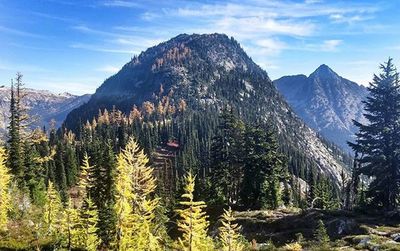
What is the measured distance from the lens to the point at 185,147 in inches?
7726

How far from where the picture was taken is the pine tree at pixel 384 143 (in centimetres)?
4775

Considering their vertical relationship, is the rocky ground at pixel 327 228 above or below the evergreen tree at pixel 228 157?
below

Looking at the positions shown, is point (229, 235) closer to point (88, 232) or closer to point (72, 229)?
point (88, 232)

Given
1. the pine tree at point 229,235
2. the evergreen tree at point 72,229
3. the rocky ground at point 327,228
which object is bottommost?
the rocky ground at point 327,228

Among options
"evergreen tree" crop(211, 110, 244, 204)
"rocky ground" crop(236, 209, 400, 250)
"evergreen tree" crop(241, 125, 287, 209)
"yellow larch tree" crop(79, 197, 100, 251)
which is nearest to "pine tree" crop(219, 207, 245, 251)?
"yellow larch tree" crop(79, 197, 100, 251)

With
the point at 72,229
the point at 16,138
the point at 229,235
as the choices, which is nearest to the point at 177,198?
the point at 16,138

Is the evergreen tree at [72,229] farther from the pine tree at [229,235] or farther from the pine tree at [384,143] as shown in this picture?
the pine tree at [384,143]

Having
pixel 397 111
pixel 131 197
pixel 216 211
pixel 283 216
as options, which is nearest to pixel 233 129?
pixel 216 211

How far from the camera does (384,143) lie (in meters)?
49.0

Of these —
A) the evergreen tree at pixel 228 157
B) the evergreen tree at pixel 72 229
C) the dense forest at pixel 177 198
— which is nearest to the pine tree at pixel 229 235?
the dense forest at pixel 177 198

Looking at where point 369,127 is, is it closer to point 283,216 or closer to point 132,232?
point 283,216

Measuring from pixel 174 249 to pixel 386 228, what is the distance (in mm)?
21248

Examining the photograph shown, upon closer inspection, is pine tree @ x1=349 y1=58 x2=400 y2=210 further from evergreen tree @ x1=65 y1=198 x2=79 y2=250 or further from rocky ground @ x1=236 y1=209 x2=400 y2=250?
evergreen tree @ x1=65 y1=198 x2=79 y2=250

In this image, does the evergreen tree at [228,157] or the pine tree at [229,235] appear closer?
the pine tree at [229,235]
